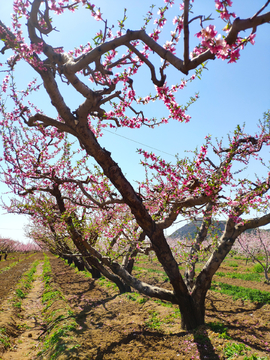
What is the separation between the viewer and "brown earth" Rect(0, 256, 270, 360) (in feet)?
15.5

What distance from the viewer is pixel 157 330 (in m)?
5.95

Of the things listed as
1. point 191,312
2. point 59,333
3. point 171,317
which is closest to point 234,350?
point 191,312

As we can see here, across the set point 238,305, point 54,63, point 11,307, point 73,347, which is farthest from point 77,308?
point 54,63

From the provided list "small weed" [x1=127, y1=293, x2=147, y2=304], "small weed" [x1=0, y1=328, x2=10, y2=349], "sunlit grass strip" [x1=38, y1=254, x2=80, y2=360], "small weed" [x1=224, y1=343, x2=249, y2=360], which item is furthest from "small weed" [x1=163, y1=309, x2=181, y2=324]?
"small weed" [x1=0, y1=328, x2=10, y2=349]

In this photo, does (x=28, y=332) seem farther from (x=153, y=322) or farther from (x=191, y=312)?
(x=191, y=312)

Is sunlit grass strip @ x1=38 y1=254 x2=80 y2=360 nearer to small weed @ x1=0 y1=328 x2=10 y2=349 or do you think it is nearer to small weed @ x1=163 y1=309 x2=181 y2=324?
small weed @ x1=0 y1=328 x2=10 y2=349

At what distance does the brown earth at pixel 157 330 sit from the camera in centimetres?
474

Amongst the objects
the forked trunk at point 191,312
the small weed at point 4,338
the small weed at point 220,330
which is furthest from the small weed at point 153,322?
the small weed at point 4,338

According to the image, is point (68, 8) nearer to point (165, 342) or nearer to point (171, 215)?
point (171, 215)

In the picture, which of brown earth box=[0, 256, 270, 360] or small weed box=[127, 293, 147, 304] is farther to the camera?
small weed box=[127, 293, 147, 304]

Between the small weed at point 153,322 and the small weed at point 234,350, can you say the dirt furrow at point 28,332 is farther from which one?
the small weed at point 234,350

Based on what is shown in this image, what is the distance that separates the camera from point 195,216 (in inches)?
259

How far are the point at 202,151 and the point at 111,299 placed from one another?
25.5 feet

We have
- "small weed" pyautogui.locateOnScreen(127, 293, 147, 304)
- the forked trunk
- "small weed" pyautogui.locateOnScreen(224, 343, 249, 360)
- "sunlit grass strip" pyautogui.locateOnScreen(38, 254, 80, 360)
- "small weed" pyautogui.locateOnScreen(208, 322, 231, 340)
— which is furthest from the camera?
"small weed" pyautogui.locateOnScreen(127, 293, 147, 304)
